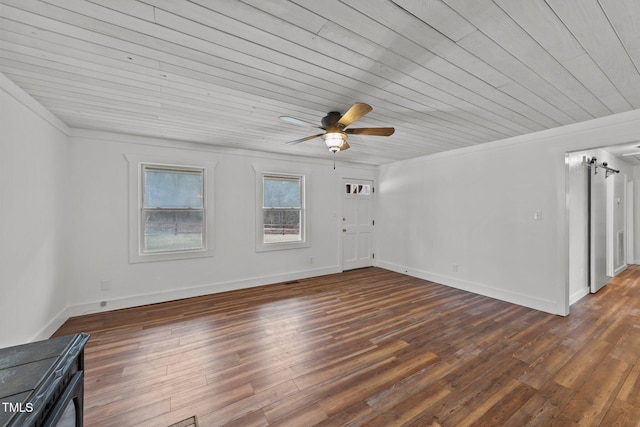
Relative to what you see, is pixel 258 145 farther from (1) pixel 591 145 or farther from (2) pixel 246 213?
(1) pixel 591 145

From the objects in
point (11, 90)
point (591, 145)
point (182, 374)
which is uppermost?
point (11, 90)

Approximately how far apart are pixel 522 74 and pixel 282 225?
3981 mm

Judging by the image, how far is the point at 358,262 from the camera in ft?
19.7

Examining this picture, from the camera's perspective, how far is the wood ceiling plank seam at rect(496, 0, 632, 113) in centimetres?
136

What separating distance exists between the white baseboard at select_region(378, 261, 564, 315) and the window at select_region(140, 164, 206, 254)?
408 cm

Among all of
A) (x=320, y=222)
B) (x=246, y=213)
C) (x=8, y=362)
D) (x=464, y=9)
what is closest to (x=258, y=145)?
(x=246, y=213)

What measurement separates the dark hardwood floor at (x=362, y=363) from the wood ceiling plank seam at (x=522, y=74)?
243 centimetres

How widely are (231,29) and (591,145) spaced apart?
4.01 m

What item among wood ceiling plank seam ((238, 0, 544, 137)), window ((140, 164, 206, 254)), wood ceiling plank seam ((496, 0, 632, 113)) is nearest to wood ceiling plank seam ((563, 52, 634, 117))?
wood ceiling plank seam ((496, 0, 632, 113))

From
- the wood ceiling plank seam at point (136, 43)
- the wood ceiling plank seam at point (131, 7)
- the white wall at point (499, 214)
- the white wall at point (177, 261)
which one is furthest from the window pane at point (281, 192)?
the wood ceiling plank seam at point (131, 7)

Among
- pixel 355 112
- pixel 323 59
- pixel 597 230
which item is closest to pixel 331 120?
pixel 355 112

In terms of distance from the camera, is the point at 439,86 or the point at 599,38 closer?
the point at 599,38

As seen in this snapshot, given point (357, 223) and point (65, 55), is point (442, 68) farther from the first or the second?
point (357, 223)

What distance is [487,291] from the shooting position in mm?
4102
